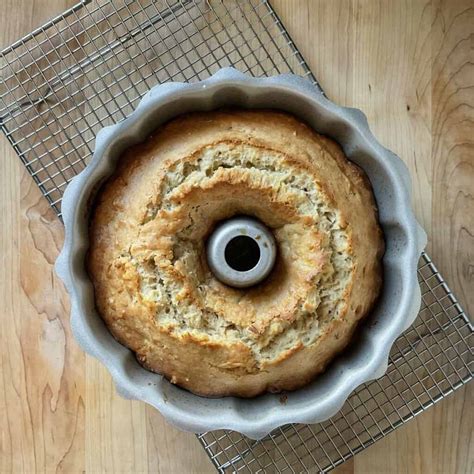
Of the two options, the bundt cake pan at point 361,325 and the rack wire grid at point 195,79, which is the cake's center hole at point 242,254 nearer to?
the bundt cake pan at point 361,325

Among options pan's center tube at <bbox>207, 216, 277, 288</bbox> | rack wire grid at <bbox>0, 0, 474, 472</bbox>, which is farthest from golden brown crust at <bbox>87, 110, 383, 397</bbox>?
rack wire grid at <bbox>0, 0, 474, 472</bbox>

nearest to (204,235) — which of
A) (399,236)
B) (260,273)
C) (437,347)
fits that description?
(260,273)

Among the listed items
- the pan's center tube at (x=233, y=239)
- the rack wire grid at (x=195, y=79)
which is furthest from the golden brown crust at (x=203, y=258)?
the rack wire grid at (x=195, y=79)

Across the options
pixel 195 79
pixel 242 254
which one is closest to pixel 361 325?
pixel 242 254

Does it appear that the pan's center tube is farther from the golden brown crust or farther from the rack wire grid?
the rack wire grid

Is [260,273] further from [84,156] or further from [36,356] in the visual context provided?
[36,356]

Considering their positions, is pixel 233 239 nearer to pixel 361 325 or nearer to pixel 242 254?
pixel 242 254
